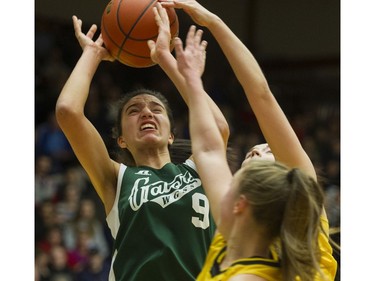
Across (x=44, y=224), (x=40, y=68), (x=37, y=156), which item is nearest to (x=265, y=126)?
(x=44, y=224)

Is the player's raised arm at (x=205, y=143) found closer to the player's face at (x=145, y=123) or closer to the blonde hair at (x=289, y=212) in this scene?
the blonde hair at (x=289, y=212)

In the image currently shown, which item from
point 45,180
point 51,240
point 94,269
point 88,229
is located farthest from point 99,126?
point 94,269

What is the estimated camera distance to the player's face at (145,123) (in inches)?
155

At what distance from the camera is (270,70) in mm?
12750

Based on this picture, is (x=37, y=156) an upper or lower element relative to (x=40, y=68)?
lower

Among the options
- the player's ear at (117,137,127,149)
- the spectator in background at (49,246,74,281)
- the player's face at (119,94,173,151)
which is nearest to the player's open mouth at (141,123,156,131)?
the player's face at (119,94,173,151)

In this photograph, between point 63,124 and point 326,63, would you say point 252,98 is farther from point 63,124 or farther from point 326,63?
point 326,63

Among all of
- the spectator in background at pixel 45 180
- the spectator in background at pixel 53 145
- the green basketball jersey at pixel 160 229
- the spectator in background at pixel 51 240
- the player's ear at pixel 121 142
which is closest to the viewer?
the green basketball jersey at pixel 160 229

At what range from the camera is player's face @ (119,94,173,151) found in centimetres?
393

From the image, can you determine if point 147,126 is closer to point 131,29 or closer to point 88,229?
point 131,29

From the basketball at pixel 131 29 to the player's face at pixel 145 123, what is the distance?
20cm

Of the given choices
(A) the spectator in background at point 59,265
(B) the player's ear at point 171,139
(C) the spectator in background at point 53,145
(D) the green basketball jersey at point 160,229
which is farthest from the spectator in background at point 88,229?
(D) the green basketball jersey at point 160,229

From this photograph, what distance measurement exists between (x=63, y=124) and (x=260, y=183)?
1215mm

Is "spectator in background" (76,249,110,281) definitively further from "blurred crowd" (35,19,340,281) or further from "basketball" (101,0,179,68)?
"basketball" (101,0,179,68)
